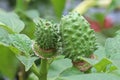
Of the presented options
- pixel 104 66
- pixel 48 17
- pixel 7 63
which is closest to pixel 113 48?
pixel 104 66

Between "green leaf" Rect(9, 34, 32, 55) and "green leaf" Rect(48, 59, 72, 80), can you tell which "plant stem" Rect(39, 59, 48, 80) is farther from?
"green leaf" Rect(48, 59, 72, 80)

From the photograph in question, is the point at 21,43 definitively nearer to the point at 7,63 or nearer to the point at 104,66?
the point at 104,66

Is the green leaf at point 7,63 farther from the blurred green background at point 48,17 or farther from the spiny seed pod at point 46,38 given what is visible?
the spiny seed pod at point 46,38

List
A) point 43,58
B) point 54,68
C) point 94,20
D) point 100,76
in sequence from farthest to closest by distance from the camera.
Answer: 1. point 94,20
2. point 54,68
3. point 43,58
4. point 100,76

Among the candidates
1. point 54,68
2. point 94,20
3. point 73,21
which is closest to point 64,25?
point 73,21

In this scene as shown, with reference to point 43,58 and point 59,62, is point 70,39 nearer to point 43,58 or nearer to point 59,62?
point 43,58

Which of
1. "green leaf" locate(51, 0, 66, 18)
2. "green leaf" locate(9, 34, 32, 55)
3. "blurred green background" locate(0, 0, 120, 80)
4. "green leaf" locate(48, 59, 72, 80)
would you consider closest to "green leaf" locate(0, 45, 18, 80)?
"blurred green background" locate(0, 0, 120, 80)
